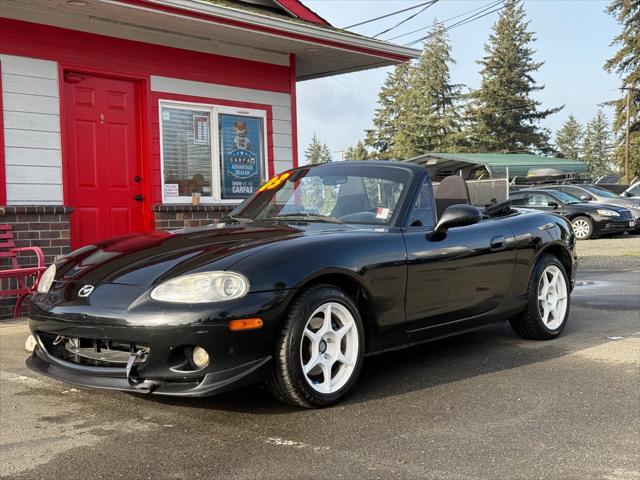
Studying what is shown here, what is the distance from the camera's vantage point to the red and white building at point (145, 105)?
24.3 ft

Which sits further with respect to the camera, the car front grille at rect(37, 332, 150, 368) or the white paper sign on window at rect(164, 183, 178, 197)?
the white paper sign on window at rect(164, 183, 178, 197)

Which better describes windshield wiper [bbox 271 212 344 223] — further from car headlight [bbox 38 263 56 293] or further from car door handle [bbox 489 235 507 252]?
car headlight [bbox 38 263 56 293]

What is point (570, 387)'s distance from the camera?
4.05m

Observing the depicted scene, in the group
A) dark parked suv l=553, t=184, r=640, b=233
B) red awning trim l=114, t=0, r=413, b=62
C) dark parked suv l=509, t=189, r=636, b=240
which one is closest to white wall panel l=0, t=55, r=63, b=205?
red awning trim l=114, t=0, r=413, b=62

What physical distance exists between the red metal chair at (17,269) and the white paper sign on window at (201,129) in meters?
2.71

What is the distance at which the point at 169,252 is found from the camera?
12.6 feet

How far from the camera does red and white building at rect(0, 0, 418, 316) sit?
7402 mm

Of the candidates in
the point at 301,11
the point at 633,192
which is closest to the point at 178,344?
the point at 301,11

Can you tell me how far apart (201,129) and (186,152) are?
399 millimetres

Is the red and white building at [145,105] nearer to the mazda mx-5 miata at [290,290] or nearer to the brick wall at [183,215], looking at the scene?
the brick wall at [183,215]

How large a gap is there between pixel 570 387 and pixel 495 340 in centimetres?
145

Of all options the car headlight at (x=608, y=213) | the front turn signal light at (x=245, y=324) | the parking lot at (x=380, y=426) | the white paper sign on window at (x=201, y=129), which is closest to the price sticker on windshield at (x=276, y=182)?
the parking lot at (x=380, y=426)

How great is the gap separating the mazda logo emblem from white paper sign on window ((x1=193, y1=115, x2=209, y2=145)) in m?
5.68

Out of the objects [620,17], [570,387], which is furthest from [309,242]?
[620,17]
